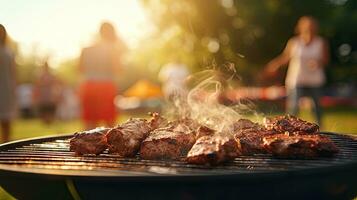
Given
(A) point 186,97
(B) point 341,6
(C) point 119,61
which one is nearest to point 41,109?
(C) point 119,61

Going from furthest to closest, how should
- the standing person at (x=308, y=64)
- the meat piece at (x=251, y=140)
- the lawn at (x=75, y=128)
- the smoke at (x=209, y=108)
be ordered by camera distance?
the lawn at (x=75, y=128) < the standing person at (x=308, y=64) < the smoke at (x=209, y=108) < the meat piece at (x=251, y=140)

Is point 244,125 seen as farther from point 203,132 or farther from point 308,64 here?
point 308,64

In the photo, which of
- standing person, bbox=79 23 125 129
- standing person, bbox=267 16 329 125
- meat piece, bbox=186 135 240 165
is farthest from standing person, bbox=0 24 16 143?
meat piece, bbox=186 135 240 165

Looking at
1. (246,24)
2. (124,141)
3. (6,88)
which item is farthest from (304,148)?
(246,24)

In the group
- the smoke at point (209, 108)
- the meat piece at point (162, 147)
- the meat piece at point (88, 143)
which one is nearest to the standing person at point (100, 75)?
the smoke at point (209, 108)

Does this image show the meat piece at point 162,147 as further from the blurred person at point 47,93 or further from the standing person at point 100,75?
the blurred person at point 47,93

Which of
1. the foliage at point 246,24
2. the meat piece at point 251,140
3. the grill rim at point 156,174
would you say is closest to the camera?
the grill rim at point 156,174

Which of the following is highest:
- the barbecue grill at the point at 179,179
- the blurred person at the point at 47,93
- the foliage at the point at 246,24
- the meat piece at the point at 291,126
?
the foliage at the point at 246,24
